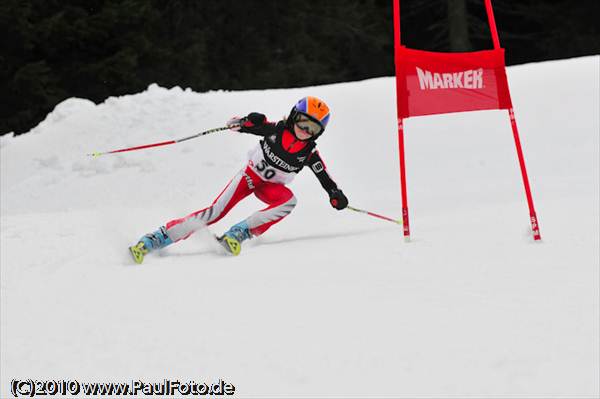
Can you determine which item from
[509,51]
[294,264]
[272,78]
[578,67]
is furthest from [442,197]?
[509,51]

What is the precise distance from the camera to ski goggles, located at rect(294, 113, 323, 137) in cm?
615

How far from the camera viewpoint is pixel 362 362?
3.58 metres

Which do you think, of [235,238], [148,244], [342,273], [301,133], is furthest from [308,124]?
[342,273]

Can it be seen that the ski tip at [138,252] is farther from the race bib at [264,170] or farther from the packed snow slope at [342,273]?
the race bib at [264,170]

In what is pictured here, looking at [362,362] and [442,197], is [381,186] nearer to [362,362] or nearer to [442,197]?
[442,197]

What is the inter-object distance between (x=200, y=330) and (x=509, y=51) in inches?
976

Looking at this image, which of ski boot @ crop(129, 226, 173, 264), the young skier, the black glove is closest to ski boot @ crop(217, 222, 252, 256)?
the young skier

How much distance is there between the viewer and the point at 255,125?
653cm

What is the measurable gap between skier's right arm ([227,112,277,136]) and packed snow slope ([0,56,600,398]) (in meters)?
0.91

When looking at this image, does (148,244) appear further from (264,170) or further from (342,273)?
(342,273)

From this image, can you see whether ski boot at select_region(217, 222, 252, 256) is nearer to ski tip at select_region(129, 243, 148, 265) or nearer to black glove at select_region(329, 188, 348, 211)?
ski tip at select_region(129, 243, 148, 265)

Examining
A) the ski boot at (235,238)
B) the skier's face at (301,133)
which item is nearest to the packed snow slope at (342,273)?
the ski boot at (235,238)

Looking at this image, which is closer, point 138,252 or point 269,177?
point 138,252

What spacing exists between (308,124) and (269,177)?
586 millimetres
